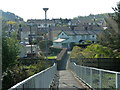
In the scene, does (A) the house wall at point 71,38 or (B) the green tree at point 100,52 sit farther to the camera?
(A) the house wall at point 71,38

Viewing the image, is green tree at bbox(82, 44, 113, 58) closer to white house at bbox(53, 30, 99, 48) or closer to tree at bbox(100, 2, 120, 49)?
tree at bbox(100, 2, 120, 49)

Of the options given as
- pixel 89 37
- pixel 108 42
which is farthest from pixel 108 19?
pixel 89 37

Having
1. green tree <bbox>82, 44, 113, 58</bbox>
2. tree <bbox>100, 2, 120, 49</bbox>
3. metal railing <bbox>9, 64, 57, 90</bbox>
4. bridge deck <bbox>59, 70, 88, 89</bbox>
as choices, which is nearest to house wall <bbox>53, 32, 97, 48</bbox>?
green tree <bbox>82, 44, 113, 58</bbox>

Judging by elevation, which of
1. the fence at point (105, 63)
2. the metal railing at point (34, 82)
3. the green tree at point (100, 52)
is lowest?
the fence at point (105, 63)

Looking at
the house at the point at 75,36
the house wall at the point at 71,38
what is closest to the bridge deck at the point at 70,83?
the house wall at the point at 71,38

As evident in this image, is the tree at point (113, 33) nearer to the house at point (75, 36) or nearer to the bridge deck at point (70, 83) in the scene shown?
the bridge deck at point (70, 83)

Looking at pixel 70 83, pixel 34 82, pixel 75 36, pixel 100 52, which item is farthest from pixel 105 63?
pixel 75 36

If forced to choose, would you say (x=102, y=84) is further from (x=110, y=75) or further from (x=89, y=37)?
(x=89, y=37)

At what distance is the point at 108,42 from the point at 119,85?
41884 mm

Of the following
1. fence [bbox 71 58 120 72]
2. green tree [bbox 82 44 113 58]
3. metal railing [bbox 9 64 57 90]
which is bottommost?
fence [bbox 71 58 120 72]

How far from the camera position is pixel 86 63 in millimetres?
44000

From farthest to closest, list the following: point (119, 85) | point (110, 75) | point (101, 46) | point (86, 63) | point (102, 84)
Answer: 1. point (101, 46)
2. point (86, 63)
3. point (102, 84)
4. point (110, 75)
5. point (119, 85)

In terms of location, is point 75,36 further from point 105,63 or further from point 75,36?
point 105,63

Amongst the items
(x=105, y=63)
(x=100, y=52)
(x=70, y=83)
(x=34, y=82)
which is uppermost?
(x=34, y=82)
